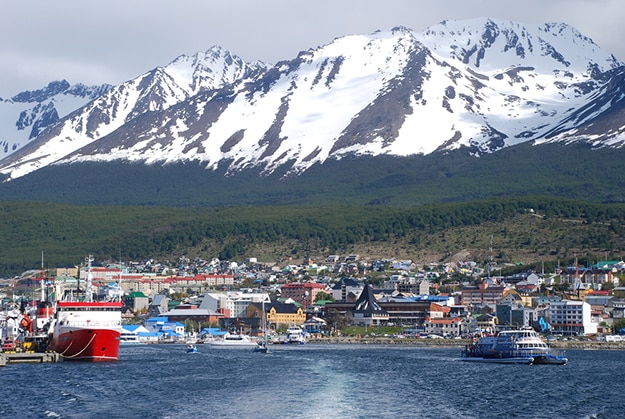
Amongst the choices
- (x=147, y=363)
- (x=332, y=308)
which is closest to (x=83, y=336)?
(x=147, y=363)

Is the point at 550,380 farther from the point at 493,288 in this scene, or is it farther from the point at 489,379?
the point at 493,288

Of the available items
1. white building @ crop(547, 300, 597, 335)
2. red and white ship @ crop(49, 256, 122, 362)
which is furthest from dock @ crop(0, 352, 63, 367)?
white building @ crop(547, 300, 597, 335)

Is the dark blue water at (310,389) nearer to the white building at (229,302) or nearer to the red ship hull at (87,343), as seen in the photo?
the red ship hull at (87,343)

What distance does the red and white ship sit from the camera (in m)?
98.1

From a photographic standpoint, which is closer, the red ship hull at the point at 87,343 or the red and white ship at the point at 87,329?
the red ship hull at the point at 87,343

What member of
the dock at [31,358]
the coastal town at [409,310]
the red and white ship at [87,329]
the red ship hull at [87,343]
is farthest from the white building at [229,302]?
the dock at [31,358]

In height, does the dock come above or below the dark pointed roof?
below

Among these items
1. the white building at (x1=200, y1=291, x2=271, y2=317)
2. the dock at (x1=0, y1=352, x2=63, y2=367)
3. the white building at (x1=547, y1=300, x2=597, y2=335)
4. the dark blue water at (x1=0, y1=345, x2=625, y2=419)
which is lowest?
the dark blue water at (x1=0, y1=345, x2=625, y2=419)

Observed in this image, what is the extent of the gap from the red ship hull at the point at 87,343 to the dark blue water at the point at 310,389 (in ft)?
6.96

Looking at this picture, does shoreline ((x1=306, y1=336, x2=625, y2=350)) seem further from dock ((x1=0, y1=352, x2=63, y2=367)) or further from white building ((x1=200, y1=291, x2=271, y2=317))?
dock ((x1=0, y1=352, x2=63, y2=367))

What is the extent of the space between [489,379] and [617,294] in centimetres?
9828

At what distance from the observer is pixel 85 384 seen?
78.3 meters

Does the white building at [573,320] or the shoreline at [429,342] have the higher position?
the white building at [573,320]

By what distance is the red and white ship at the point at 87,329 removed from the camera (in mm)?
98125
